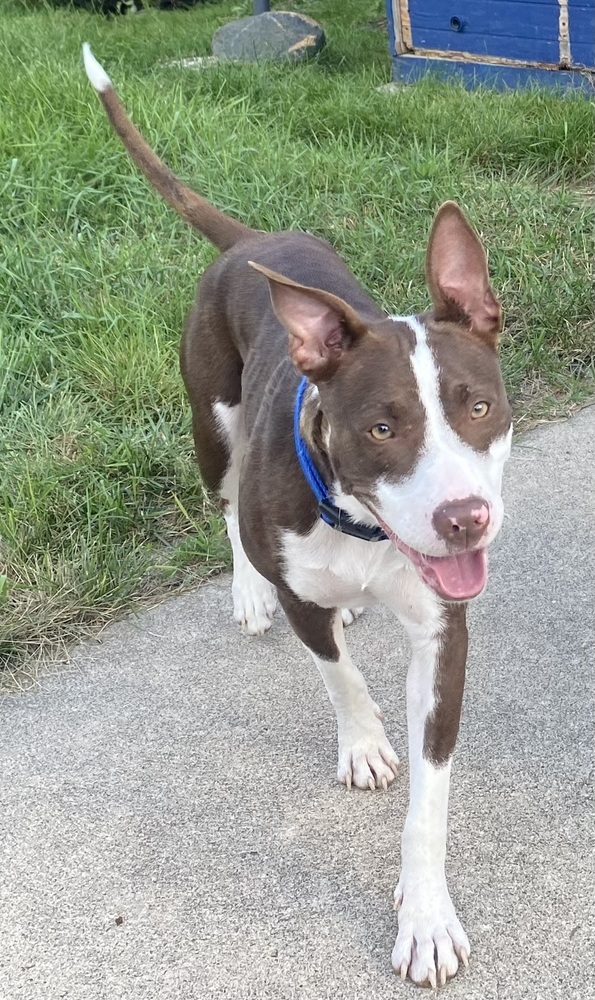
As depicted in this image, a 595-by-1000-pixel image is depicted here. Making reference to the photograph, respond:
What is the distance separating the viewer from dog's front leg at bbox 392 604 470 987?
6.54 ft

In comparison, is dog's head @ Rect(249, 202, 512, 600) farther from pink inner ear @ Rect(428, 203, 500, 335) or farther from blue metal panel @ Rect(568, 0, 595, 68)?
blue metal panel @ Rect(568, 0, 595, 68)

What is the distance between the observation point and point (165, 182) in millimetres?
3203

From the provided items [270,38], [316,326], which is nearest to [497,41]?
[270,38]

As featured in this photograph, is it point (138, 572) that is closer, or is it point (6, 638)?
point (6, 638)

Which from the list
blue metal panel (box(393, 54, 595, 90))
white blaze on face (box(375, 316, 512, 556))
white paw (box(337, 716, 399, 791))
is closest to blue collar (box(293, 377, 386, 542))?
white blaze on face (box(375, 316, 512, 556))

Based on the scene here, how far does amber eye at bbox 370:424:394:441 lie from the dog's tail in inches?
59.5

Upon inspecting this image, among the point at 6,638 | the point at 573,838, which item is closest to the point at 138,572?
the point at 6,638

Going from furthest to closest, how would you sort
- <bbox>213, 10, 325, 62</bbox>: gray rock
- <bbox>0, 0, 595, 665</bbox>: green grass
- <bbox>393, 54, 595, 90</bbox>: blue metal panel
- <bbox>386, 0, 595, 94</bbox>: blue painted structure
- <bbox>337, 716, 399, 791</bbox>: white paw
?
<bbox>213, 10, 325, 62</bbox>: gray rock, <bbox>393, 54, 595, 90</bbox>: blue metal panel, <bbox>386, 0, 595, 94</bbox>: blue painted structure, <bbox>0, 0, 595, 665</bbox>: green grass, <bbox>337, 716, 399, 791</bbox>: white paw

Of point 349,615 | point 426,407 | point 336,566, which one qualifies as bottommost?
point 349,615

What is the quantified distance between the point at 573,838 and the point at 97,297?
3060mm

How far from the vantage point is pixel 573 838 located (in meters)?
2.24

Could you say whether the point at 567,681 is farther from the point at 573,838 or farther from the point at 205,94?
the point at 205,94

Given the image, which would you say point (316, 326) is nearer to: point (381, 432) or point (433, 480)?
point (381, 432)

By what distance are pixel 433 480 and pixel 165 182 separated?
6.03 ft
